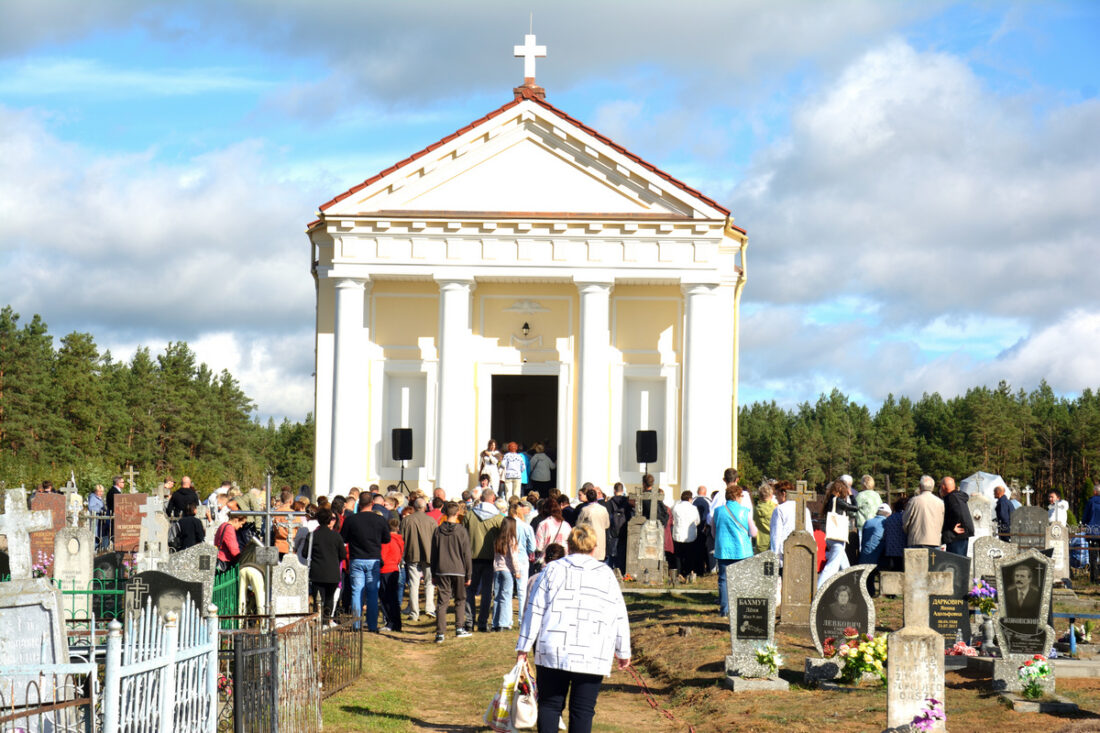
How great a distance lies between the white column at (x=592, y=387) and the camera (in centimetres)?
3142

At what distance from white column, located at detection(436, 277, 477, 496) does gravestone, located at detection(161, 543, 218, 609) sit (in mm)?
17920

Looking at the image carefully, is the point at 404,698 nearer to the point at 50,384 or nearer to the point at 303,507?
the point at 303,507

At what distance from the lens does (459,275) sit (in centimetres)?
3156

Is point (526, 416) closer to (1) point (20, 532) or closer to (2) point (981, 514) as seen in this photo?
(2) point (981, 514)

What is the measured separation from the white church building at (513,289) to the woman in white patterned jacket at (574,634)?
22366 millimetres

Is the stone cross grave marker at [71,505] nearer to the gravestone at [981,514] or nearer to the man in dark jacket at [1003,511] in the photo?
the gravestone at [981,514]

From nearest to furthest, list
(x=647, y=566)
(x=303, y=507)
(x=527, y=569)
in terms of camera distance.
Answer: (x=527, y=569)
(x=303, y=507)
(x=647, y=566)

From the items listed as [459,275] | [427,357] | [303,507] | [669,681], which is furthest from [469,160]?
[669,681]

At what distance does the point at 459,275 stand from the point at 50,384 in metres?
36.8

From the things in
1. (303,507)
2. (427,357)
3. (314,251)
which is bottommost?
(303,507)

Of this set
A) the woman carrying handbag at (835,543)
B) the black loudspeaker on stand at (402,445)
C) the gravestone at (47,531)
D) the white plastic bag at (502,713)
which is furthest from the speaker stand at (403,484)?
the white plastic bag at (502,713)

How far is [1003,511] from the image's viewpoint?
2308 centimetres

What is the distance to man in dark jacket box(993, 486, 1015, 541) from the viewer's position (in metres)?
22.8

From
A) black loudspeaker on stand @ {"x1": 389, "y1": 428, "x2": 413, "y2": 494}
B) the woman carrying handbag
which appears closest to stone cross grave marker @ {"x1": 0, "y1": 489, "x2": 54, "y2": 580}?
the woman carrying handbag
